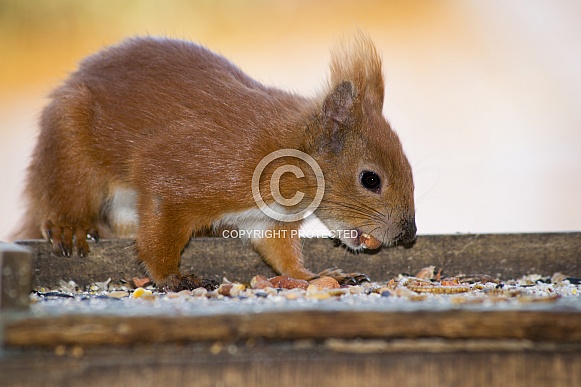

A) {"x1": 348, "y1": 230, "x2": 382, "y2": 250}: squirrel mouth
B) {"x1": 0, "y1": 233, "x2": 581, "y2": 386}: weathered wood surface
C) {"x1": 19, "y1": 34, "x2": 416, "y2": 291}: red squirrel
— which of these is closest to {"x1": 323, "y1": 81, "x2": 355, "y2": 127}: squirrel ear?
{"x1": 19, "y1": 34, "x2": 416, "y2": 291}: red squirrel

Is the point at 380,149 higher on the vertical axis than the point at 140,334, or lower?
higher

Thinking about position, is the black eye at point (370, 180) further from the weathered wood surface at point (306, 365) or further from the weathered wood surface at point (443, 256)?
the weathered wood surface at point (306, 365)

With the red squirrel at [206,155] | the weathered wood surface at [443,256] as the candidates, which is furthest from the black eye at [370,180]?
→ the weathered wood surface at [443,256]

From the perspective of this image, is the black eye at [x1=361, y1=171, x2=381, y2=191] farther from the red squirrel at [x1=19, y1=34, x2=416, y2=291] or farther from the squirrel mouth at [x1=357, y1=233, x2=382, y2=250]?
the squirrel mouth at [x1=357, y1=233, x2=382, y2=250]

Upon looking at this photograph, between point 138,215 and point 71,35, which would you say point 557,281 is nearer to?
point 138,215

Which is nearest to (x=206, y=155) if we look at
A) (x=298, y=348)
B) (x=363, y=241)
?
(x=363, y=241)

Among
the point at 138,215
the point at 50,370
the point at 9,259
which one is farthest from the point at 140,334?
the point at 138,215

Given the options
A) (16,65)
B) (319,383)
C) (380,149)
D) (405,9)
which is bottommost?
(319,383)
